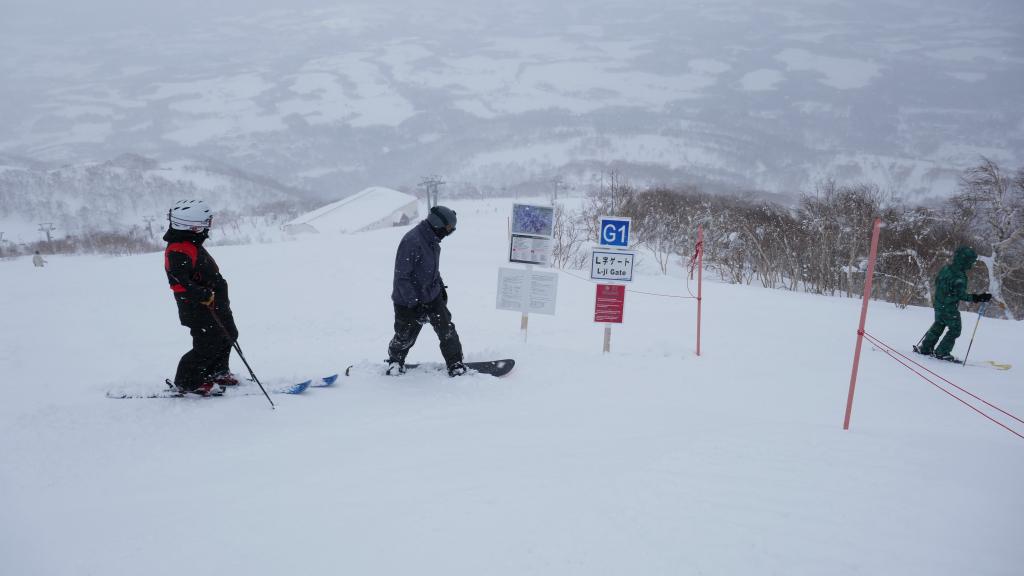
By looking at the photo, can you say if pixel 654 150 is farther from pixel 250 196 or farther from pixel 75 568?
pixel 75 568

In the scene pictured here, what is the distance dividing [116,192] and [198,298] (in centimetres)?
12056

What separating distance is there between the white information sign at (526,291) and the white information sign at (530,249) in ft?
0.88

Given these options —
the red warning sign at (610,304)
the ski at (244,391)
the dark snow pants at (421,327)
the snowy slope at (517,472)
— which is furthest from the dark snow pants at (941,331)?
the ski at (244,391)

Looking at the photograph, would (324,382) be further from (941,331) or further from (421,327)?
(941,331)

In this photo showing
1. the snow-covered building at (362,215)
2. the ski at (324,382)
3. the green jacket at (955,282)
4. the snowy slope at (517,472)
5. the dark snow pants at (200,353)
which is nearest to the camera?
the snowy slope at (517,472)

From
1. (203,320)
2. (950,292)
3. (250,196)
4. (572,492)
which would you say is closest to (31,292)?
(203,320)

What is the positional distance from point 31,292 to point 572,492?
1476 cm

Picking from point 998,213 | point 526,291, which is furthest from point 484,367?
point 998,213

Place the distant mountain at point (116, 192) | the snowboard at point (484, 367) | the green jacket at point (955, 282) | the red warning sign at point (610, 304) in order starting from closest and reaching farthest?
the snowboard at point (484, 367) → the red warning sign at point (610, 304) → the green jacket at point (955, 282) → the distant mountain at point (116, 192)

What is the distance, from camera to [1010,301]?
2780 cm

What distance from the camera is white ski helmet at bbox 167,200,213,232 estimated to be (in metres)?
3.95

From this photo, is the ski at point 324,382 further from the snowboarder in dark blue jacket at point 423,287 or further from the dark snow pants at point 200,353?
the dark snow pants at point 200,353

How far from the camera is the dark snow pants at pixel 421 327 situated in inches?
191

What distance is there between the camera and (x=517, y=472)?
122 inches
